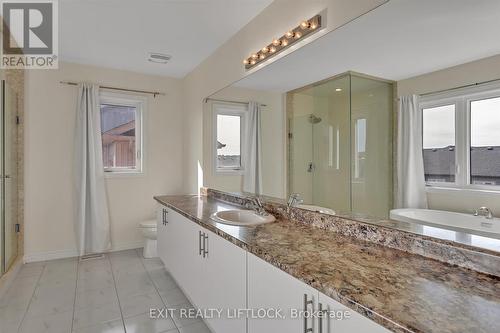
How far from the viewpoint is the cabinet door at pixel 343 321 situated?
809 mm

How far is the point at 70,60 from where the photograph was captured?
3.34m

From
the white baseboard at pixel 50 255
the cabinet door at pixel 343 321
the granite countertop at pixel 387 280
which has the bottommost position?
the white baseboard at pixel 50 255

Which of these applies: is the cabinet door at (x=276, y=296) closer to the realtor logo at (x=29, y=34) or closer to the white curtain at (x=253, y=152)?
the white curtain at (x=253, y=152)

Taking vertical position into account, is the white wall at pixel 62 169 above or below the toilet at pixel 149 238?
above

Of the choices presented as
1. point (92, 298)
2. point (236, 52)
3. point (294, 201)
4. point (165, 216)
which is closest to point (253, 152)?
point (294, 201)

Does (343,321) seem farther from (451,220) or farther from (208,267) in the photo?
(208,267)

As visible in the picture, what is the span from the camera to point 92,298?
7.97 ft

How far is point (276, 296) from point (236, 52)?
2234 millimetres

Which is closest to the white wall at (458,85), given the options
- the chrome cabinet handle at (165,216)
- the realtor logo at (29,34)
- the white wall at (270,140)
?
the white wall at (270,140)

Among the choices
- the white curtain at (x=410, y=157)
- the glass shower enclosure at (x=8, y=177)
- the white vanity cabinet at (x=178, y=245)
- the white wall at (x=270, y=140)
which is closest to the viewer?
the white curtain at (x=410, y=157)

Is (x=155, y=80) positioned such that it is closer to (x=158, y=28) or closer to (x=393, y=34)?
(x=158, y=28)

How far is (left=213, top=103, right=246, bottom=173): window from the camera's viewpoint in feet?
8.98

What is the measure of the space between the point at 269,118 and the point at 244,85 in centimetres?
46

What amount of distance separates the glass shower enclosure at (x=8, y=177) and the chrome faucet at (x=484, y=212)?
11.5ft
